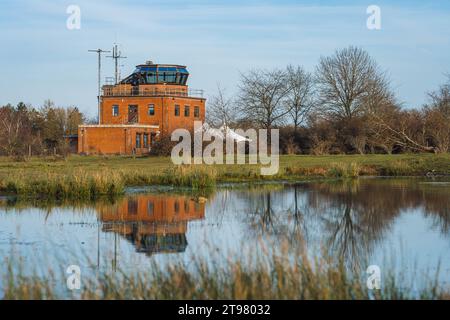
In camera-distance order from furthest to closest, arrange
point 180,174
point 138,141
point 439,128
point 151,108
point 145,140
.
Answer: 1. point 151,108
2. point 145,140
3. point 138,141
4. point 439,128
5. point 180,174

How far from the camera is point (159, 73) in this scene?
7150 centimetres

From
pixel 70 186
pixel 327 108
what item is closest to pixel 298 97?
pixel 327 108

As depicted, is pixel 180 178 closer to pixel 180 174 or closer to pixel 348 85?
pixel 180 174

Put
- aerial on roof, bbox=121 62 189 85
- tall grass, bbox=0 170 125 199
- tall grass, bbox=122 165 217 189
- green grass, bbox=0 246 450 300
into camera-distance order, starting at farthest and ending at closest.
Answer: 1. aerial on roof, bbox=121 62 189 85
2. tall grass, bbox=122 165 217 189
3. tall grass, bbox=0 170 125 199
4. green grass, bbox=0 246 450 300

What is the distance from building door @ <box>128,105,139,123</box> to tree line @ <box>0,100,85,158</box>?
22.5ft

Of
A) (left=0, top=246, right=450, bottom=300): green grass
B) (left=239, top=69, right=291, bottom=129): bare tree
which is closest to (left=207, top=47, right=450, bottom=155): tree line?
(left=239, top=69, right=291, bottom=129): bare tree

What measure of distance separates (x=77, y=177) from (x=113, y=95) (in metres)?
46.0

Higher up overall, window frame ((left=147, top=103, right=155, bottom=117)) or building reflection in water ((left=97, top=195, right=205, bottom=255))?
window frame ((left=147, top=103, right=155, bottom=117))

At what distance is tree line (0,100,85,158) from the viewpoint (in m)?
57.2

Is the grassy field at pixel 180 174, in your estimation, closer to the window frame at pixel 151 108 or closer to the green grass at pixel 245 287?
the green grass at pixel 245 287

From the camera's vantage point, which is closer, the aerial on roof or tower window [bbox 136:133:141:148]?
tower window [bbox 136:133:141:148]

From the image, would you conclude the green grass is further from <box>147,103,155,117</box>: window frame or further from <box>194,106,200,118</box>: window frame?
<box>194,106,200,118</box>: window frame

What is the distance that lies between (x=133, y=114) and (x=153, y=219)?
51447 mm

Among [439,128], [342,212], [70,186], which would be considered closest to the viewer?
[342,212]
